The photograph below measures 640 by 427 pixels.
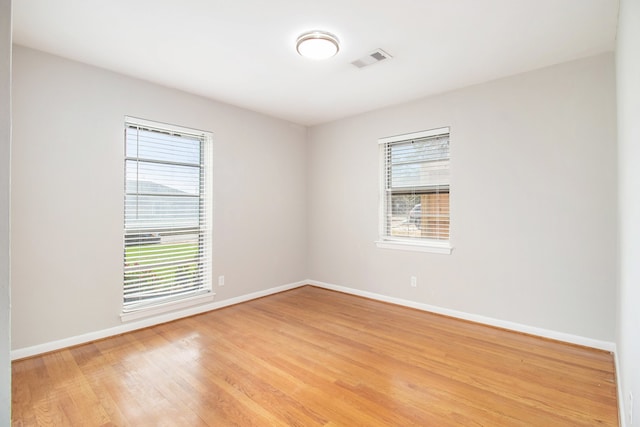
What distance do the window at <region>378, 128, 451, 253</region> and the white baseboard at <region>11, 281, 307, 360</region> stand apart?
2148 millimetres

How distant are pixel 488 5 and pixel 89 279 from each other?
4.07m

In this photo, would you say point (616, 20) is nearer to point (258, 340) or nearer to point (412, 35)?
point (412, 35)

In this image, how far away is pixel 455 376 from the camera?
2.40m

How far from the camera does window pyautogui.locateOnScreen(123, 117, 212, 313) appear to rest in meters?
3.33

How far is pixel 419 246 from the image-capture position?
3969 mm

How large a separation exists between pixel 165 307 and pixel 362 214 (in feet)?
9.18

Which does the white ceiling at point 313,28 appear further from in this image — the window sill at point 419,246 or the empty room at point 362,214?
the window sill at point 419,246

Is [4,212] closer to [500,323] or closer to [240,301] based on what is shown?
[240,301]

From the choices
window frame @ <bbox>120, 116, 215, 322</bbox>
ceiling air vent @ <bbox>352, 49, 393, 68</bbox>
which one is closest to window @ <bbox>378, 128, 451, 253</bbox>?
ceiling air vent @ <bbox>352, 49, 393, 68</bbox>

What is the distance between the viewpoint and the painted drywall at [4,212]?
1.27 meters

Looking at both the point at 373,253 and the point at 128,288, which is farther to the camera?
the point at 373,253

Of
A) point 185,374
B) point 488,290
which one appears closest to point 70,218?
point 185,374

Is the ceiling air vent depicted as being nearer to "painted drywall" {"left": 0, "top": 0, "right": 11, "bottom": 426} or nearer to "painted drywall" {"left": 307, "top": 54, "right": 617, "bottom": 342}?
"painted drywall" {"left": 307, "top": 54, "right": 617, "bottom": 342}

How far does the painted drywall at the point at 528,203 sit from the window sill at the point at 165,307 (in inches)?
90.9
